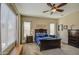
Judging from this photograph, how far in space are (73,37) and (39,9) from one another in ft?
3.14

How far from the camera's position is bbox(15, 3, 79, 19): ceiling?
2.45 metres

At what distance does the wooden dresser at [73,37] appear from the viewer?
2.47m

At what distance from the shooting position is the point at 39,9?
2.55 meters

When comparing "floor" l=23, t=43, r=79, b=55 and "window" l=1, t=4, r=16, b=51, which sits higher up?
"window" l=1, t=4, r=16, b=51

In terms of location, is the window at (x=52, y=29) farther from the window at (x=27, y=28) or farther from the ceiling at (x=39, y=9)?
the window at (x=27, y=28)

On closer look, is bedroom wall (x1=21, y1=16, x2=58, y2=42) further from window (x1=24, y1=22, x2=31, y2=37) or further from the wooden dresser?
the wooden dresser

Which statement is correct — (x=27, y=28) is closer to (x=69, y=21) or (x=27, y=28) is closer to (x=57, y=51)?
(x=57, y=51)

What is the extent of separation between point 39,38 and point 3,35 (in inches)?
31.1

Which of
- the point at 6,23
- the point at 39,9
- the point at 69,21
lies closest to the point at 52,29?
the point at 69,21

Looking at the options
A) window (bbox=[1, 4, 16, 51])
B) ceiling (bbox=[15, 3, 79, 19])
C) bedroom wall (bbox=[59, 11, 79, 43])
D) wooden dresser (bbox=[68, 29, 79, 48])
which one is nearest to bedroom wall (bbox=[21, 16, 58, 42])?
ceiling (bbox=[15, 3, 79, 19])

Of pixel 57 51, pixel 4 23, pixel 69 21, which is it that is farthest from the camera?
pixel 69 21

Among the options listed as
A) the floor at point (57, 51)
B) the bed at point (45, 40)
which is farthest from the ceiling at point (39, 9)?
the floor at point (57, 51)

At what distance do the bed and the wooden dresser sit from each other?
10.0 inches

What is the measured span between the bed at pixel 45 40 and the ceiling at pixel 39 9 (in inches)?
15.1
